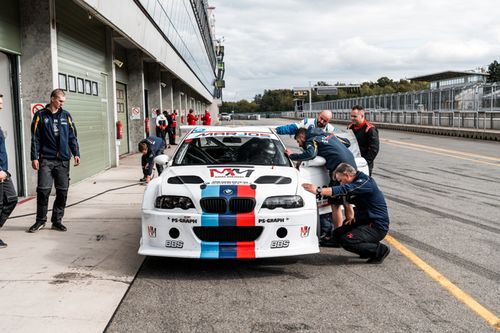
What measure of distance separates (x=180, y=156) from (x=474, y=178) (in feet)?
27.4

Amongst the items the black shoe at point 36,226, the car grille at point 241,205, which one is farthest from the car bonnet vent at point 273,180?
the black shoe at point 36,226

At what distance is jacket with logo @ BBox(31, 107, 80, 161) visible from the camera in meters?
6.88

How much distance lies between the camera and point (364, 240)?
18.2ft

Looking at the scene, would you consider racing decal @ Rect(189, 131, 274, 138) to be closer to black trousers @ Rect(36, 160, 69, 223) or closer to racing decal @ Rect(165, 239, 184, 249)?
black trousers @ Rect(36, 160, 69, 223)

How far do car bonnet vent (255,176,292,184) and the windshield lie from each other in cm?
74

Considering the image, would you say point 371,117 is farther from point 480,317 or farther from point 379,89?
point 379,89

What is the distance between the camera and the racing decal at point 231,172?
214 inches

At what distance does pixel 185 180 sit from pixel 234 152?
80.3 inches

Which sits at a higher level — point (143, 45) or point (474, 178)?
point (143, 45)

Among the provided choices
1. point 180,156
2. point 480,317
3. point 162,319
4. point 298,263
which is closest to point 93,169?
point 180,156

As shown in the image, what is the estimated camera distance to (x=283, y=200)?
16.9 ft

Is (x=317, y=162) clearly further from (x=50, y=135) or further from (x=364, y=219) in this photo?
(x=50, y=135)

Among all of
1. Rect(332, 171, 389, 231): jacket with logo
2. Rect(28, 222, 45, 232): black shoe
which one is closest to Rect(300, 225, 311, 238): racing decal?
Rect(332, 171, 389, 231): jacket with logo

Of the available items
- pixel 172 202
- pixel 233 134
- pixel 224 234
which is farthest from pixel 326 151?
pixel 172 202
